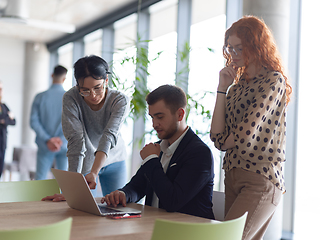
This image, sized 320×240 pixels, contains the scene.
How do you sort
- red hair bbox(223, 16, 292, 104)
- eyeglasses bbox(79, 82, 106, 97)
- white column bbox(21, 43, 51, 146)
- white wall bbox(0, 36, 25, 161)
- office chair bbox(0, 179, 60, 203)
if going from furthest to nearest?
white column bbox(21, 43, 51, 146), white wall bbox(0, 36, 25, 161), eyeglasses bbox(79, 82, 106, 97), office chair bbox(0, 179, 60, 203), red hair bbox(223, 16, 292, 104)

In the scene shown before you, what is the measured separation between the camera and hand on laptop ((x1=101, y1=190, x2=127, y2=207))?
174 centimetres

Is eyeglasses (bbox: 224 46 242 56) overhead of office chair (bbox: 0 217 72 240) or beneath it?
overhead

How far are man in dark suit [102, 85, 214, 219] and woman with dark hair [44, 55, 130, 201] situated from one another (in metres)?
0.34

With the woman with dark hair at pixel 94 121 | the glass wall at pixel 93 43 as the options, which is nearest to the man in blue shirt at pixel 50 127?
the woman with dark hair at pixel 94 121

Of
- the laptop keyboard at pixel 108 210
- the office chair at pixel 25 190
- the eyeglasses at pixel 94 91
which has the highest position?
the eyeglasses at pixel 94 91

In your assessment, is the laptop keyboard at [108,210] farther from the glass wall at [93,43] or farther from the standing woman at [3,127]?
the glass wall at [93,43]

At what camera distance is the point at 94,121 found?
2.46m

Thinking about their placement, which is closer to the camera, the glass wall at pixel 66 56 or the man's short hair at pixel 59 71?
the man's short hair at pixel 59 71

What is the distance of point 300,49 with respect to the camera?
366cm

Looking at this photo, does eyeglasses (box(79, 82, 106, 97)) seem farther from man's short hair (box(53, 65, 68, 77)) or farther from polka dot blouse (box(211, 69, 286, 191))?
man's short hair (box(53, 65, 68, 77))

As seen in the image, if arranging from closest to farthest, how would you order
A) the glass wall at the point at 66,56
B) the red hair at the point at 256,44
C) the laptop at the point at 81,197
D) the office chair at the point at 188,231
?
the office chair at the point at 188,231 < the laptop at the point at 81,197 < the red hair at the point at 256,44 < the glass wall at the point at 66,56

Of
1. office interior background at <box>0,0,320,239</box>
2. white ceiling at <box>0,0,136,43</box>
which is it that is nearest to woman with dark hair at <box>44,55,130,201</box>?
office interior background at <box>0,0,320,239</box>

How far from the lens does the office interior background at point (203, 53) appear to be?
3629mm

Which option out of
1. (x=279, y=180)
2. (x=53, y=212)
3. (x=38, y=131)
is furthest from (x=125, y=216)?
(x=38, y=131)
